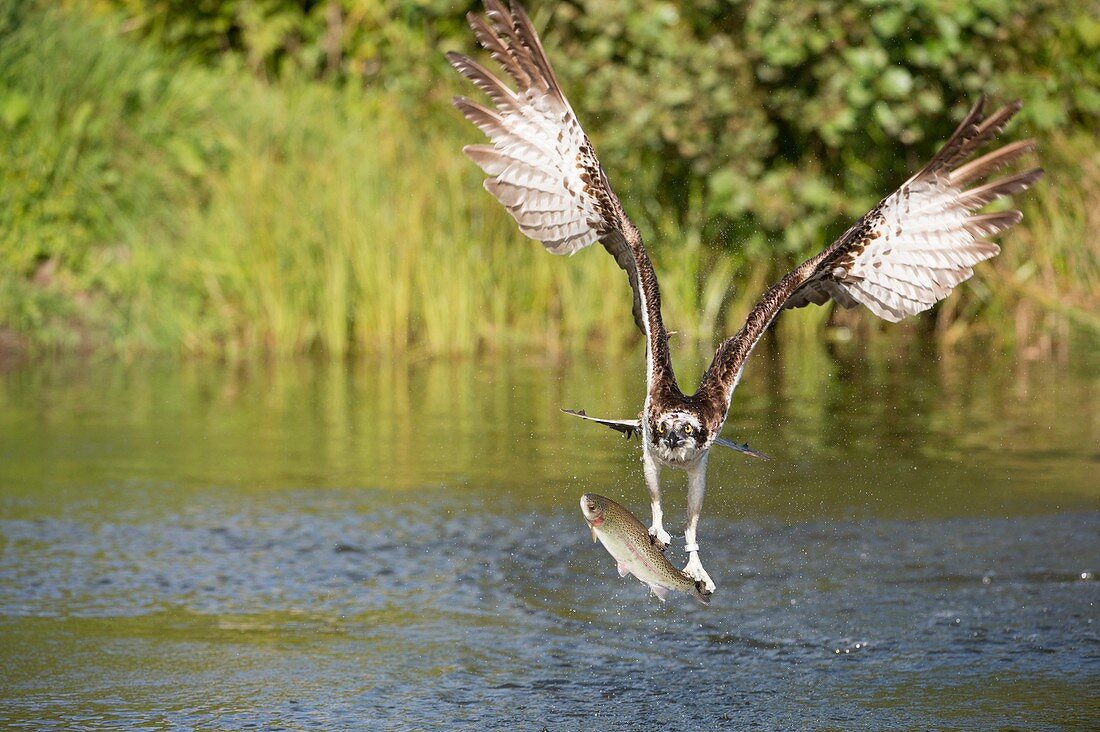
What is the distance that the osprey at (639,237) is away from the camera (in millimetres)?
6258

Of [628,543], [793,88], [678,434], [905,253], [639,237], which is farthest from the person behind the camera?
[793,88]

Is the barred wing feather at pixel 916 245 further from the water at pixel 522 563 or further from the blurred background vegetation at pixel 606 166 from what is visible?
the blurred background vegetation at pixel 606 166

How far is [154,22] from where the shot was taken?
1895 centimetres

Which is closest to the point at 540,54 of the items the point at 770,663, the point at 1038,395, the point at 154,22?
the point at 770,663

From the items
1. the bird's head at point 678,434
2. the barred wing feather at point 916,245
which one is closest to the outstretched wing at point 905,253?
the barred wing feather at point 916,245

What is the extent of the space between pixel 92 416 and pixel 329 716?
625 centimetres

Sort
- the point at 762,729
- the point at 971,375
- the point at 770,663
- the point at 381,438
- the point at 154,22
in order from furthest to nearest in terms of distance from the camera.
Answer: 1. the point at 154,22
2. the point at 971,375
3. the point at 381,438
4. the point at 770,663
5. the point at 762,729

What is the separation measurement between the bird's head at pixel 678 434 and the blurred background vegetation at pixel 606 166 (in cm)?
850

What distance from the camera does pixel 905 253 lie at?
649 centimetres

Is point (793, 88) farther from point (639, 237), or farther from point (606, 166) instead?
point (639, 237)

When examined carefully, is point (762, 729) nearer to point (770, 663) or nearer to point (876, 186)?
point (770, 663)

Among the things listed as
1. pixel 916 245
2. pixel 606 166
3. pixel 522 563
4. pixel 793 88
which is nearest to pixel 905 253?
pixel 916 245

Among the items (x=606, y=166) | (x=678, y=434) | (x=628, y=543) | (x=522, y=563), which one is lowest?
(x=522, y=563)

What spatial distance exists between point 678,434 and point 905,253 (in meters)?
1.29
